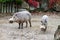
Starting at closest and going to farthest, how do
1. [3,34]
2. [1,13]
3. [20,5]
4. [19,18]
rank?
[3,34] → [19,18] → [1,13] → [20,5]

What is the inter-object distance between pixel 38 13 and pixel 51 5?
1.50 meters

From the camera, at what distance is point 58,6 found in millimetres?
19375

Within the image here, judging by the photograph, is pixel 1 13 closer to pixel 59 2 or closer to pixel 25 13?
pixel 59 2

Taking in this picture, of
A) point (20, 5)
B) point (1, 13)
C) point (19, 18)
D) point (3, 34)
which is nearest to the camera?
point (3, 34)

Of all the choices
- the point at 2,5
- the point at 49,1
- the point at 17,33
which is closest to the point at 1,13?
the point at 2,5

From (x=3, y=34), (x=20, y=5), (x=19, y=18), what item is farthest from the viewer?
(x=20, y=5)

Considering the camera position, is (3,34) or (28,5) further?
(28,5)

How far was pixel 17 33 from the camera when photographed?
10047mm

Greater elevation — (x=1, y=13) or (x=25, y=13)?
(x=25, y=13)

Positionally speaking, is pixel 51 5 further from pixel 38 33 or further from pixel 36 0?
pixel 38 33

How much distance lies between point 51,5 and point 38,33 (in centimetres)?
933

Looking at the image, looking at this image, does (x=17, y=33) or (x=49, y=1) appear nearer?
(x=17, y=33)

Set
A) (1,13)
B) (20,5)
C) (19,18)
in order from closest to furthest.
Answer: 1. (19,18)
2. (1,13)
3. (20,5)

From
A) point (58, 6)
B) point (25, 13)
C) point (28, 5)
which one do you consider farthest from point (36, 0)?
point (25, 13)
